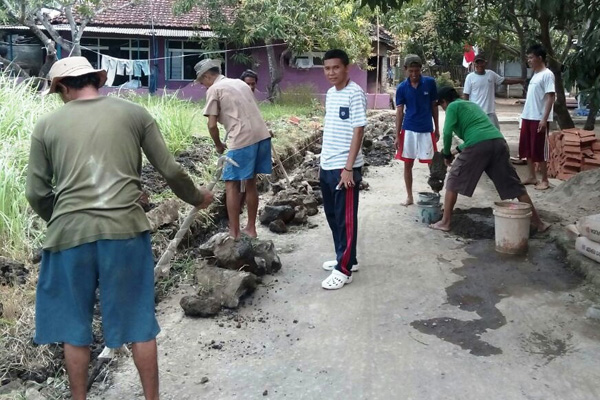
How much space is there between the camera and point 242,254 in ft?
16.7

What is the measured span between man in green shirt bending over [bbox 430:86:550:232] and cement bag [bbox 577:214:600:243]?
852mm

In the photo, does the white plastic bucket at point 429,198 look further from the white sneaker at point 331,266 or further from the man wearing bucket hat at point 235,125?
the man wearing bucket hat at point 235,125

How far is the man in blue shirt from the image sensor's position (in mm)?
7496

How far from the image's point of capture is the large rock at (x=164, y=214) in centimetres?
553

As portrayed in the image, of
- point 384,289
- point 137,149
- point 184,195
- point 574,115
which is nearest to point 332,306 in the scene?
point 384,289

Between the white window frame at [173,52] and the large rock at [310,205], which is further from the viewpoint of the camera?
the white window frame at [173,52]

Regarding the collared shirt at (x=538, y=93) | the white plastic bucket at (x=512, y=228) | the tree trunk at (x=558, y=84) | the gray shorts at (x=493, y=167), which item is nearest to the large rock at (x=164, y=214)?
the gray shorts at (x=493, y=167)

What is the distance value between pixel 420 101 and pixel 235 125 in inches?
108

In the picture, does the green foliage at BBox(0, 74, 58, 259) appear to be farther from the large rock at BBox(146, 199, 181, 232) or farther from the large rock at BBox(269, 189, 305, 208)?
the large rock at BBox(269, 189, 305, 208)

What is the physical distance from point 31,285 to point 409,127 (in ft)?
16.1

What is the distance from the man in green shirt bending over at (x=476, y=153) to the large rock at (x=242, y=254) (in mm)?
2176

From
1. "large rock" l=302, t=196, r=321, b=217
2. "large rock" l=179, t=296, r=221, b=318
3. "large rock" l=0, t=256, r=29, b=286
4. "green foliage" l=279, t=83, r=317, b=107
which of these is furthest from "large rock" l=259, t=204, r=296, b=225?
"green foliage" l=279, t=83, r=317, b=107

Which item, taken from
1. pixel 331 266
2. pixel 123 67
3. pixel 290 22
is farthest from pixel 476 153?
pixel 123 67

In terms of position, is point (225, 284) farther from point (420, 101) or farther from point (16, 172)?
point (420, 101)
